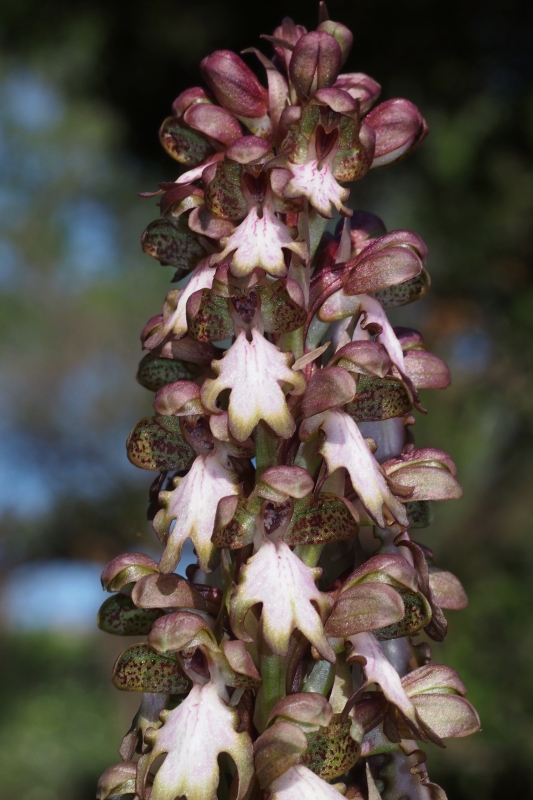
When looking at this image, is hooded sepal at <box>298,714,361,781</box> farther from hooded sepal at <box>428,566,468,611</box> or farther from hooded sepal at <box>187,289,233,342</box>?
hooded sepal at <box>187,289,233,342</box>

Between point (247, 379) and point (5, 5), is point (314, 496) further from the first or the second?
point (5, 5)

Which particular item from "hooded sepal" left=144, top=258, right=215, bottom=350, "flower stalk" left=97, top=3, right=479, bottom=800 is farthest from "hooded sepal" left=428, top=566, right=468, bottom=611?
"hooded sepal" left=144, top=258, right=215, bottom=350

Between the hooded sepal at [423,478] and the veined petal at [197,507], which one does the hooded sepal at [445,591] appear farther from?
the veined petal at [197,507]

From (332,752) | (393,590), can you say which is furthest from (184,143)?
(332,752)

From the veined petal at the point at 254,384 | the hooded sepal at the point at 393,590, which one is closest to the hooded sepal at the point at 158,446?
the veined petal at the point at 254,384

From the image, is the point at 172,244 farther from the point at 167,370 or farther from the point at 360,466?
the point at 360,466

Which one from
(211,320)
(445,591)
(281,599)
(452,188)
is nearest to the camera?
(281,599)

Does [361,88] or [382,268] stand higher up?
[361,88]

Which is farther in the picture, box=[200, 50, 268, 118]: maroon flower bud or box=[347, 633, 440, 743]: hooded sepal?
box=[200, 50, 268, 118]: maroon flower bud
